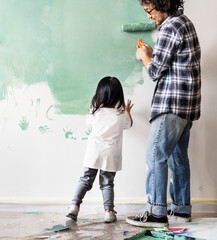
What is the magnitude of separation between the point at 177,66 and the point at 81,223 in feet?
2.94

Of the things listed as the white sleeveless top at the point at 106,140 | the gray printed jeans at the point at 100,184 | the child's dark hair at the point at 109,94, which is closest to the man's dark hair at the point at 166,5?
the child's dark hair at the point at 109,94

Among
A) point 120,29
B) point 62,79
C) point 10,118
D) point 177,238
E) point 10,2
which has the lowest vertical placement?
point 177,238

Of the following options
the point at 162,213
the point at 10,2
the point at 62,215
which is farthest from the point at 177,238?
the point at 10,2

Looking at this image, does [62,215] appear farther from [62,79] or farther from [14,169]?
[62,79]

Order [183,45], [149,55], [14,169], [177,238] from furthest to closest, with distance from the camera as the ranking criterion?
[14,169] → [149,55] → [183,45] → [177,238]

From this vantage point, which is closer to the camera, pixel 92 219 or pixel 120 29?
pixel 92 219

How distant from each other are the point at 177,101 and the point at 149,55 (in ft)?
1.08

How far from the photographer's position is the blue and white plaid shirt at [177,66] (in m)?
1.59

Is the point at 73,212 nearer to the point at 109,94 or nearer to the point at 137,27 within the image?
the point at 109,94

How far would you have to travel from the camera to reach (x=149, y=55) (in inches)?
→ 70.7

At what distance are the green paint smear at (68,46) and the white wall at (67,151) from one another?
0.09 m

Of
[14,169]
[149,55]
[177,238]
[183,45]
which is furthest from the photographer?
[14,169]

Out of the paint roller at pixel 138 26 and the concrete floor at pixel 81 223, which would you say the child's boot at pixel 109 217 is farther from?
the paint roller at pixel 138 26

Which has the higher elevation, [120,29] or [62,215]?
[120,29]
